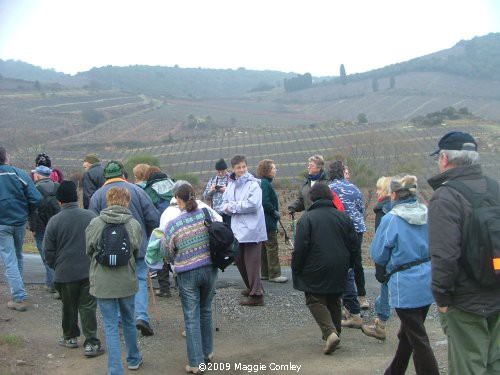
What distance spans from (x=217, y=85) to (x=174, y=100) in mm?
76190

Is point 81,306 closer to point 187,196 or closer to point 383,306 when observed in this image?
point 187,196

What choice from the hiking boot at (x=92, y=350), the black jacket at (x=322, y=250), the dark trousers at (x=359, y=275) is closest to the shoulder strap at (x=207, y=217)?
the black jacket at (x=322, y=250)

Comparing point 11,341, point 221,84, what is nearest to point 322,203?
point 11,341

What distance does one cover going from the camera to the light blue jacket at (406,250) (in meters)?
4.58

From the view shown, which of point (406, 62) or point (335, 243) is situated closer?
point (335, 243)

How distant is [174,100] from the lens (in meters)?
122

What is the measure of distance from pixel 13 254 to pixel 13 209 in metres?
0.54

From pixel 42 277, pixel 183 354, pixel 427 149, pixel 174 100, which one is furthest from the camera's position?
pixel 174 100

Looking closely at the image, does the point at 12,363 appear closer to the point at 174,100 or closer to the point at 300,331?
the point at 300,331

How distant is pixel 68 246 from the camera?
18.4 feet

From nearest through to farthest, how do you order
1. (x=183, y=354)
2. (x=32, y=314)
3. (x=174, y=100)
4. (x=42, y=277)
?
(x=183, y=354)
(x=32, y=314)
(x=42, y=277)
(x=174, y=100)

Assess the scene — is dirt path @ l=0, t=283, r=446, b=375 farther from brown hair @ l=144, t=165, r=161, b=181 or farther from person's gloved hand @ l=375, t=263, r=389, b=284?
brown hair @ l=144, t=165, r=161, b=181

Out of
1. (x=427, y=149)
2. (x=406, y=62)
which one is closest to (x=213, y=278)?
(x=427, y=149)

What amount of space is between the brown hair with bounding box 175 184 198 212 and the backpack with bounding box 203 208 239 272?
0.15 m
